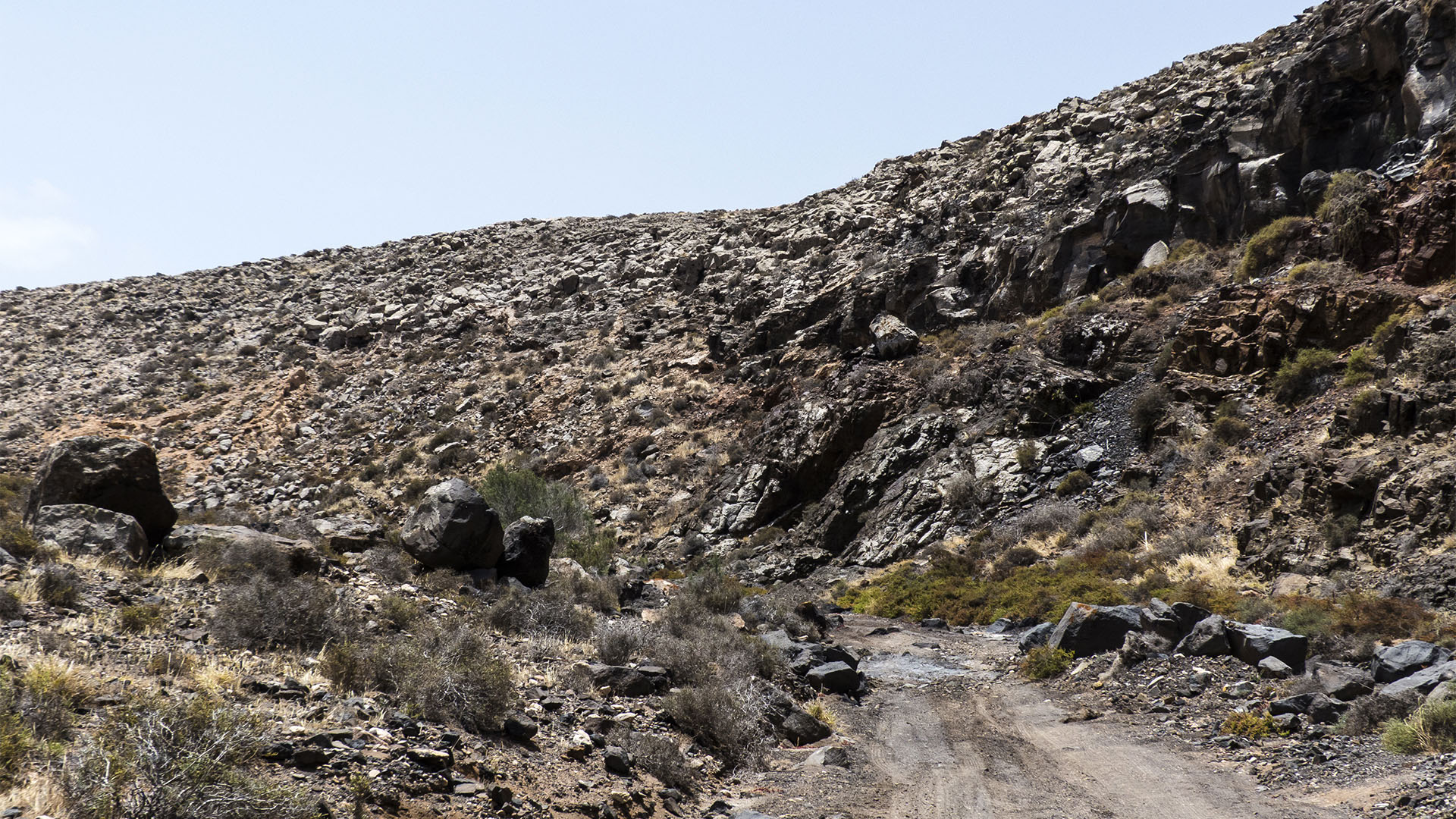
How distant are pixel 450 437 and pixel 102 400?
72.1 feet

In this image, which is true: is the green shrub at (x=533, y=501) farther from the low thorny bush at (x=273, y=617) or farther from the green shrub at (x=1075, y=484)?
the low thorny bush at (x=273, y=617)

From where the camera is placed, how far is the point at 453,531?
568 inches

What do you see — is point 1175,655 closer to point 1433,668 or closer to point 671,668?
point 1433,668

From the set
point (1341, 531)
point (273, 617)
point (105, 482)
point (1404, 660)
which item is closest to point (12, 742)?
point (273, 617)

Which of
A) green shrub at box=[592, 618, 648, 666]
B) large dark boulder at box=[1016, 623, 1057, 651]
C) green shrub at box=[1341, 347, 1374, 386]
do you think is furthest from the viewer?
green shrub at box=[1341, 347, 1374, 386]

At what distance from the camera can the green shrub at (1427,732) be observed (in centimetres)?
761

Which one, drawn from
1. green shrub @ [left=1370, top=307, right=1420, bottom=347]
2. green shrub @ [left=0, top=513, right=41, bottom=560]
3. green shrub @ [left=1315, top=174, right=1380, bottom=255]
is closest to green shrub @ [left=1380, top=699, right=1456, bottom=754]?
green shrub @ [left=0, top=513, right=41, bottom=560]

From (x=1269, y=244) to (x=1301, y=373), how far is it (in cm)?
673

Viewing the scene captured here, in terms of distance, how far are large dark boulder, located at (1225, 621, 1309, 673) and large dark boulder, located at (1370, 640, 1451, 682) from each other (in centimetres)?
A: 97

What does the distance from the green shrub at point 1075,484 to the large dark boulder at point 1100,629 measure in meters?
10.8

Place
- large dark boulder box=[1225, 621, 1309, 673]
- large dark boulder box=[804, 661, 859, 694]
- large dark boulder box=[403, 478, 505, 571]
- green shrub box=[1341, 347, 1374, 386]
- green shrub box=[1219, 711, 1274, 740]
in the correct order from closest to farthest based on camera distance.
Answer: green shrub box=[1219, 711, 1274, 740]
large dark boulder box=[1225, 621, 1309, 673]
large dark boulder box=[804, 661, 859, 694]
large dark boulder box=[403, 478, 505, 571]
green shrub box=[1341, 347, 1374, 386]

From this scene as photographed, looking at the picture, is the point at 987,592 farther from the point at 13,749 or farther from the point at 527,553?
the point at 13,749

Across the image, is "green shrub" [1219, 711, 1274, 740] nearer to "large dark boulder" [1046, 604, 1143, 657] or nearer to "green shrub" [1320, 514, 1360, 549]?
"large dark boulder" [1046, 604, 1143, 657]

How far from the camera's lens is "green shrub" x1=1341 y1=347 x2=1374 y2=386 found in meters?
19.7
